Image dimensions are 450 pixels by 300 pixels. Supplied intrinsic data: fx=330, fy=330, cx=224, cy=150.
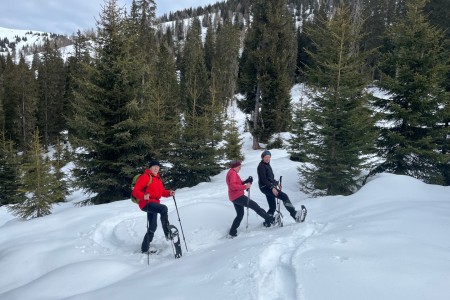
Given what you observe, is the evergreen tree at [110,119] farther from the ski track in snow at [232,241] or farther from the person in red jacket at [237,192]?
the person in red jacket at [237,192]

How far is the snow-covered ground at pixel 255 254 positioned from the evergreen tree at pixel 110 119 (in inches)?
155

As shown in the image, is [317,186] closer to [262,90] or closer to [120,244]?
[120,244]

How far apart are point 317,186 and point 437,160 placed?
5014 mm

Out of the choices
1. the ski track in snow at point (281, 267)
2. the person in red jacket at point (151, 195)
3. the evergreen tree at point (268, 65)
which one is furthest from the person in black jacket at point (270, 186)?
the evergreen tree at point (268, 65)

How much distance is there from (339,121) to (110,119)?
10.0 metres

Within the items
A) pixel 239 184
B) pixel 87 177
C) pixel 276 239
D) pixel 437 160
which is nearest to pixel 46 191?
pixel 87 177

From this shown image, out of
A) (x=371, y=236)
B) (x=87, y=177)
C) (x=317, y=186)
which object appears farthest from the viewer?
(x=87, y=177)

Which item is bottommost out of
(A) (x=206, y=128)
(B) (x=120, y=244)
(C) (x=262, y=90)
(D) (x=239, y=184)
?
(B) (x=120, y=244)

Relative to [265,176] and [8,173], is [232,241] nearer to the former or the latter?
[265,176]

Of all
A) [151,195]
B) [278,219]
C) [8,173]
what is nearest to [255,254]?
[151,195]

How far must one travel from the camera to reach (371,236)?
18.7ft

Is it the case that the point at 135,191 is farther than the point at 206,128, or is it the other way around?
the point at 206,128

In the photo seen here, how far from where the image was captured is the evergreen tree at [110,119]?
14.6 m

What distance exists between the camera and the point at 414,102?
13695 mm
